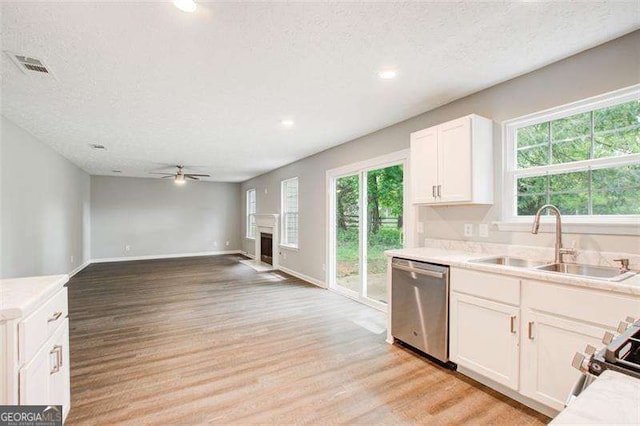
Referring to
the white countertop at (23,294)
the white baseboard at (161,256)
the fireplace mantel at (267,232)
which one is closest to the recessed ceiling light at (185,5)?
the white countertop at (23,294)

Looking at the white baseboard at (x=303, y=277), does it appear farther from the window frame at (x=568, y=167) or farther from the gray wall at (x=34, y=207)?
the gray wall at (x=34, y=207)

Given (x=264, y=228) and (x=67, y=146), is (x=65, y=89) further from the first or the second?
(x=264, y=228)

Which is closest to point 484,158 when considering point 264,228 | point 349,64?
point 349,64

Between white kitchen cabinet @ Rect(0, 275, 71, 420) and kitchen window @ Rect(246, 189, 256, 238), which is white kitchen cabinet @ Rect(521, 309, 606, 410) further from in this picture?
kitchen window @ Rect(246, 189, 256, 238)

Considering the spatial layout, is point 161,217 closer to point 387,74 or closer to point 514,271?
point 387,74

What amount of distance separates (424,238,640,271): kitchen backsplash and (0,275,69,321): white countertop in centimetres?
317

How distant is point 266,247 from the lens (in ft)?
25.9

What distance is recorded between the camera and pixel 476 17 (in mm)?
1805

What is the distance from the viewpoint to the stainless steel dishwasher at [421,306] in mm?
2516

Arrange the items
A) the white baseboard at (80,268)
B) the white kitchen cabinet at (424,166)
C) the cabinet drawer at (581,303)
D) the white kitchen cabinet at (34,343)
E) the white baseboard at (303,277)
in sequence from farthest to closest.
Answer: the white baseboard at (80,268)
the white baseboard at (303,277)
the white kitchen cabinet at (424,166)
the cabinet drawer at (581,303)
the white kitchen cabinet at (34,343)

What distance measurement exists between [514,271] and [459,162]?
1.10m

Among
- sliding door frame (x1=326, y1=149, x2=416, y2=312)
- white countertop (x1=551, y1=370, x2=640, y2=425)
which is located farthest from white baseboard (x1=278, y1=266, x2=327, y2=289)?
white countertop (x1=551, y1=370, x2=640, y2=425)

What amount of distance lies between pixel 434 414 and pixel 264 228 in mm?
6369

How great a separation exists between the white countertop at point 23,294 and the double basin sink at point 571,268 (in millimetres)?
2762
